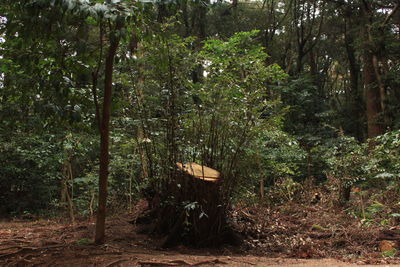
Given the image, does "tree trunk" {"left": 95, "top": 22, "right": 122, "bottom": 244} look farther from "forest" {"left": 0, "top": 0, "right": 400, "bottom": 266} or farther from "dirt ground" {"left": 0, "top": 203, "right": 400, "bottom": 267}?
"dirt ground" {"left": 0, "top": 203, "right": 400, "bottom": 267}

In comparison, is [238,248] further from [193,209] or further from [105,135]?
[105,135]

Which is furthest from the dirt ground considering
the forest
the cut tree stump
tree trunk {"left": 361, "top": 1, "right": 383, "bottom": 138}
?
tree trunk {"left": 361, "top": 1, "right": 383, "bottom": 138}

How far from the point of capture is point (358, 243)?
16.3 ft

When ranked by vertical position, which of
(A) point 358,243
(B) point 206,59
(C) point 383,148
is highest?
(B) point 206,59

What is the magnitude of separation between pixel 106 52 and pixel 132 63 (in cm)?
71

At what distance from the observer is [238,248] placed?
15.5 feet

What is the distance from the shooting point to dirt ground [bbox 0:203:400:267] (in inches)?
136

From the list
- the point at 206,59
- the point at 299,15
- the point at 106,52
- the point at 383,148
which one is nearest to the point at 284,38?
the point at 299,15

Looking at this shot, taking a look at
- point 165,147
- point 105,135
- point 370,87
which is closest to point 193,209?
point 165,147

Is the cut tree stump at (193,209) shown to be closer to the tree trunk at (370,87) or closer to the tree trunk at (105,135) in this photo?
the tree trunk at (105,135)

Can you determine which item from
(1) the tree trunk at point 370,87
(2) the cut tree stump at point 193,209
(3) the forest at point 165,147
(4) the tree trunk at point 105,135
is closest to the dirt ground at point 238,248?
(3) the forest at point 165,147

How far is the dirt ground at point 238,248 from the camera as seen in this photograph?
3457mm

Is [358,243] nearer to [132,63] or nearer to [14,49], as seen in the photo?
[132,63]

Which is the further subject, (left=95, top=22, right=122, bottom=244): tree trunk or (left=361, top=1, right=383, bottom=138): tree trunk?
(left=361, top=1, right=383, bottom=138): tree trunk
